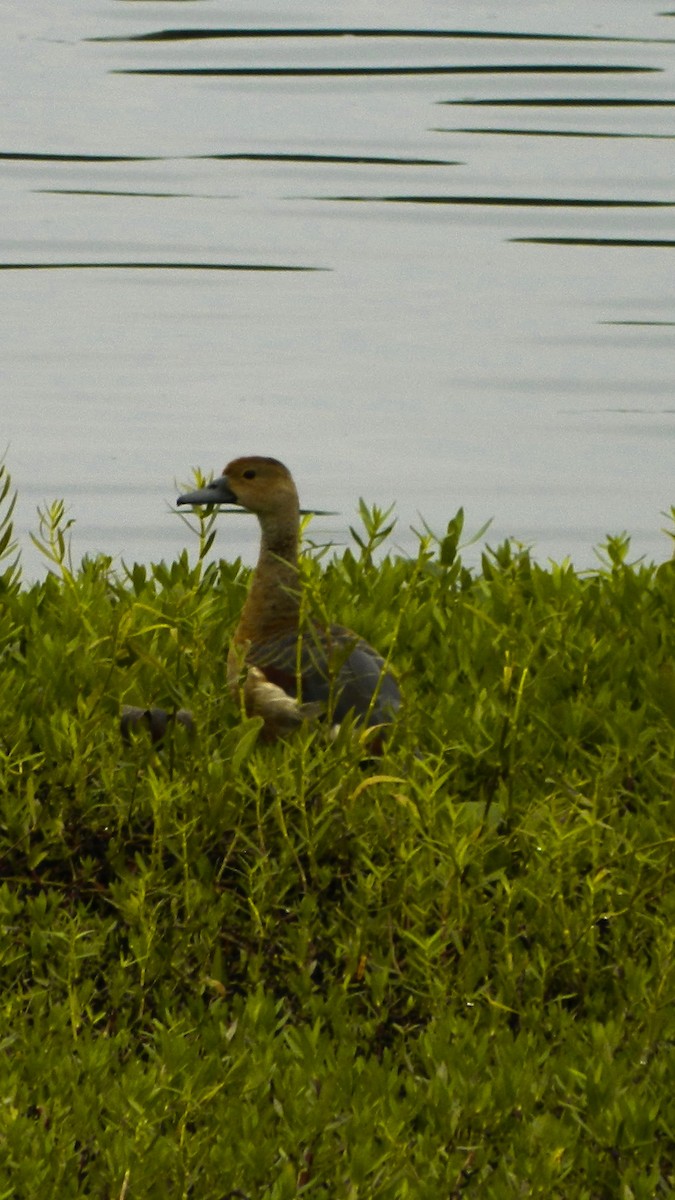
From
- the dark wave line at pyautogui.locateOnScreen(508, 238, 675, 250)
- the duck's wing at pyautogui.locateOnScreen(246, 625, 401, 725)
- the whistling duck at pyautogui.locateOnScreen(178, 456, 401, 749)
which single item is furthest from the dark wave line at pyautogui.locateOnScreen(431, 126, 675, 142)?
the duck's wing at pyautogui.locateOnScreen(246, 625, 401, 725)

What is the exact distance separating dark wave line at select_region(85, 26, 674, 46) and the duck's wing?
18.8 metres

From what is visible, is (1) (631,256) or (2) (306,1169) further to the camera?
(1) (631,256)

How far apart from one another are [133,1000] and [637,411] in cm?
929

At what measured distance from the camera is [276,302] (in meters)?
16.1

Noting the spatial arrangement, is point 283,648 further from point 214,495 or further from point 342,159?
point 342,159

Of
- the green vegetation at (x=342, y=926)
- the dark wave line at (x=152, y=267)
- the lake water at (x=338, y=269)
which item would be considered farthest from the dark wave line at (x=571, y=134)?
Result: the green vegetation at (x=342, y=926)

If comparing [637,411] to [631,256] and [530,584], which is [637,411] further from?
[530,584]

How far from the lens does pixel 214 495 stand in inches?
294

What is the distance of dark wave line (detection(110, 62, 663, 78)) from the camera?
23.4 meters

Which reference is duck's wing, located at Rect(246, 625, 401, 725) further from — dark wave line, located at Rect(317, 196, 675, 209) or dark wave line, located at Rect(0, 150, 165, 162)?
dark wave line, located at Rect(0, 150, 165, 162)

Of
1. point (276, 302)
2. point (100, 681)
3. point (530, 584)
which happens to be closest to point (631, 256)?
point (276, 302)

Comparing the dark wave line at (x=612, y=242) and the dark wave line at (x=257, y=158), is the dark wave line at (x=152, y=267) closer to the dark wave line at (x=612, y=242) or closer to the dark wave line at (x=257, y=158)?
the dark wave line at (x=612, y=242)

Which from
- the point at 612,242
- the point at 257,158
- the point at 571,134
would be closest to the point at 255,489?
the point at 612,242

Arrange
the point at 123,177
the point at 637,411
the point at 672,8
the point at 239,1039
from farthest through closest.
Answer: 1. the point at 672,8
2. the point at 123,177
3. the point at 637,411
4. the point at 239,1039
